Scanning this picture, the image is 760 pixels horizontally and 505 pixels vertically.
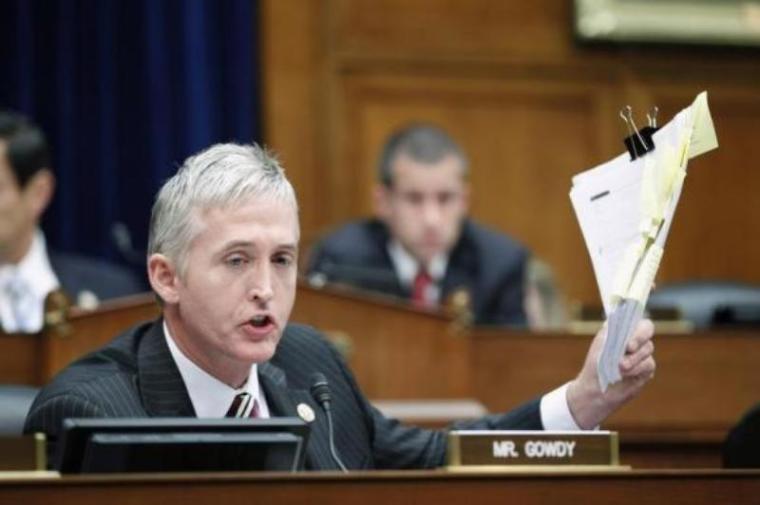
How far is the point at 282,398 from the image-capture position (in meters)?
3.57

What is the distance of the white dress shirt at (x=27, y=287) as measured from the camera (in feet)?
19.8

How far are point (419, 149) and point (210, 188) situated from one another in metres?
3.38

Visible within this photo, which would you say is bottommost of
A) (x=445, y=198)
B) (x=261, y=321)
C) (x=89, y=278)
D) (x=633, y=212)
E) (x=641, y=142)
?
(x=89, y=278)

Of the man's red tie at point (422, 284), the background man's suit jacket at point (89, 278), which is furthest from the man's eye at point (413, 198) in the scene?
the background man's suit jacket at point (89, 278)

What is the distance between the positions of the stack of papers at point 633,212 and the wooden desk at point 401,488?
48 cm

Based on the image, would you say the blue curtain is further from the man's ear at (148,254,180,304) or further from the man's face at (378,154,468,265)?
the man's ear at (148,254,180,304)

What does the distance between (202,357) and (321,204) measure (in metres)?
4.68

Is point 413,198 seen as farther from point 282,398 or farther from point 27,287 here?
point 282,398

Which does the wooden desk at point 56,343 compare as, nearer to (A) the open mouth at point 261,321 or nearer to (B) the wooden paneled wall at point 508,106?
(A) the open mouth at point 261,321

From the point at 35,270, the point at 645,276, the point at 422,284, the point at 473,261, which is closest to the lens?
the point at 645,276

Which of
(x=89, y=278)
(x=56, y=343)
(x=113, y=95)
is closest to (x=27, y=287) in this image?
(x=89, y=278)

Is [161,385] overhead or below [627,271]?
below

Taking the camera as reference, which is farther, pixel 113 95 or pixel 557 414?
pixel 113 95

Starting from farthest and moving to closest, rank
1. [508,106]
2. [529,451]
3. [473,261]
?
1. [508,106]
2. [473,261]
3. [529,451]
